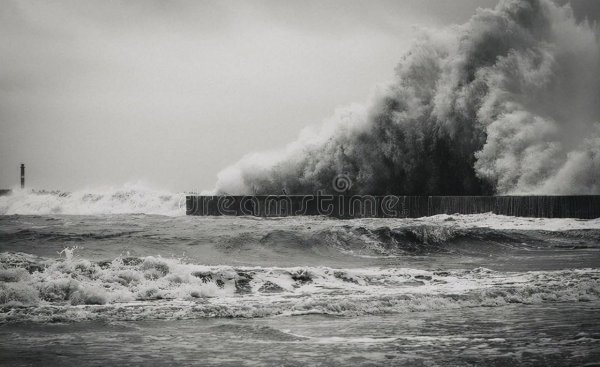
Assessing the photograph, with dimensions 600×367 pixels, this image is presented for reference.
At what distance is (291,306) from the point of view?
24.3 feet

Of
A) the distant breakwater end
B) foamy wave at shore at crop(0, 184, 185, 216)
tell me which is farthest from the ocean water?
foamy wave at shore at crop(0, 184, 185, 216)

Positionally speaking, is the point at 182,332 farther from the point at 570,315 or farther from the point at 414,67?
the point at 414,67

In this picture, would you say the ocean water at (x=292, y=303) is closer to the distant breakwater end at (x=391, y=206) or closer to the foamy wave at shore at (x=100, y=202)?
the distant breakwater end at (x=391, y=206)

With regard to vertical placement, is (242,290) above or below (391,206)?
below

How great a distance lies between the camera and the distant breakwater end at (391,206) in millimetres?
21031

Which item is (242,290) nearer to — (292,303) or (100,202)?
(292,303)

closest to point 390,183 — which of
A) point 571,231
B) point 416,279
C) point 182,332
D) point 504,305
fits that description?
point 571,231

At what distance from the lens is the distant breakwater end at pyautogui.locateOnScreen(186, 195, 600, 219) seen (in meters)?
21.0

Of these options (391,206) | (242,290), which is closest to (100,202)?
(391,206)

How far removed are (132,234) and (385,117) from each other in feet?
63.3

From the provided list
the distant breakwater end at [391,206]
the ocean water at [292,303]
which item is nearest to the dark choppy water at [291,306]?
the ocean water at [292,303]

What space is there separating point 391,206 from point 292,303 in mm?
17809

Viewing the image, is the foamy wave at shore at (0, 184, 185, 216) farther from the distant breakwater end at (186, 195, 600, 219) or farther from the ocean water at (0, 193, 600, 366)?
the ocean water at (0, 193, 600, 366)

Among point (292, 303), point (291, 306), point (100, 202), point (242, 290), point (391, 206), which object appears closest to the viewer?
point (291, 306)
